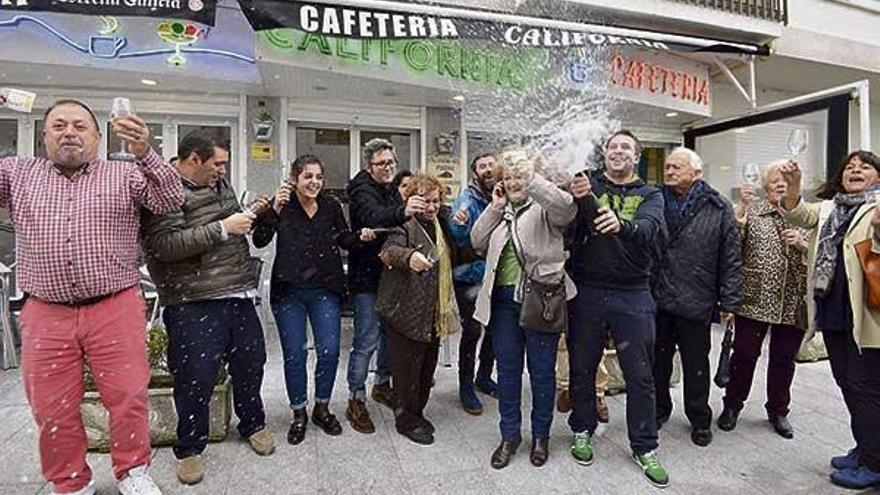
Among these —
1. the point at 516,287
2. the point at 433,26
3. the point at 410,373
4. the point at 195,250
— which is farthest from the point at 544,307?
the point at 433,26

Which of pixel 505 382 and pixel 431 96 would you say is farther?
pixel 431 96

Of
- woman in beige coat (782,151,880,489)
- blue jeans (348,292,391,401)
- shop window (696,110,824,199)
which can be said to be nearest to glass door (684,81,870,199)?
shop window (696,110,824,199)

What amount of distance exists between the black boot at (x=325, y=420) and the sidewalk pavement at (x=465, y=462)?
5 centimetres

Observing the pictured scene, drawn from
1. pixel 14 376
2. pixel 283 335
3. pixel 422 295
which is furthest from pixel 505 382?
pixel 14 376

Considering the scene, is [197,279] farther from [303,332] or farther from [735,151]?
[735,151]

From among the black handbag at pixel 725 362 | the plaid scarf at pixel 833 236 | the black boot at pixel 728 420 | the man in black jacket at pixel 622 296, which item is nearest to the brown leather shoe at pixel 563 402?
the man in black jacket at pixel 622 296

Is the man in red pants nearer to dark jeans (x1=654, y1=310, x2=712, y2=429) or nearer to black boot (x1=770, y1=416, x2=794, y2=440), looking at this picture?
dark jeans (x1=654, y1=310, x2=712, y2=429)

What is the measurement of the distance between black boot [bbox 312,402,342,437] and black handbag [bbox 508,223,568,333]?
1372 mm

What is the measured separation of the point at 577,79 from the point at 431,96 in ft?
5.54

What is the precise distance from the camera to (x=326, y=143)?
721 centimetres

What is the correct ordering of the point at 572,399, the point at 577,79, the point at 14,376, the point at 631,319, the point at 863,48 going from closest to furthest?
the point at 631,319, the point at 572,399, the point at 14,376, the point at 577,79, the point at 863,48

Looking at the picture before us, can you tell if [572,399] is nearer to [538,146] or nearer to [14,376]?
[538,146]

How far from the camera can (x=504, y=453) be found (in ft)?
10.3

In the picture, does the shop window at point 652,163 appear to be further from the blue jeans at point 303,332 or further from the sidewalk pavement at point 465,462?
the blue jeans at point 303,332
